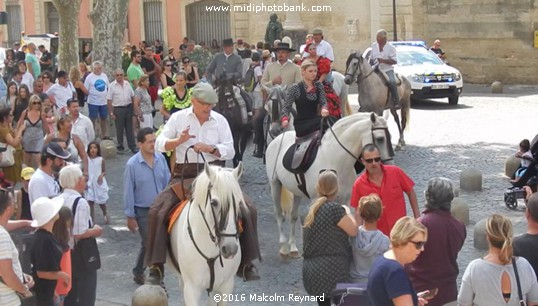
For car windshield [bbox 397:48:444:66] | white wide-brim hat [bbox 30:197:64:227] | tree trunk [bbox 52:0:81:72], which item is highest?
tree trunk [bbox 52:0:81:72]

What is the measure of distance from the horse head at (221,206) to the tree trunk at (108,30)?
16.1 meters

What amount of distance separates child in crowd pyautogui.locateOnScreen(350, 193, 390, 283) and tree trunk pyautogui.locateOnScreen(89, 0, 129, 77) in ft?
55.5

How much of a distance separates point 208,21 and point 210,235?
32269mm

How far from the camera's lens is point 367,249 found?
803 centimetres

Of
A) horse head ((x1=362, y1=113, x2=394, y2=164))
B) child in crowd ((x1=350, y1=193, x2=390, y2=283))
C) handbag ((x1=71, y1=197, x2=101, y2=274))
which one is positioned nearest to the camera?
child in crowd ((x1=350, y1=193, x2=390, y2=283))

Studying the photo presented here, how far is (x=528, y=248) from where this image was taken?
24.1ft

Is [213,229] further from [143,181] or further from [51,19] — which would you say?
[51,19]

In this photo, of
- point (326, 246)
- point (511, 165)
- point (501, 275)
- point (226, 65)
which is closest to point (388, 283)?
point (501, 275)

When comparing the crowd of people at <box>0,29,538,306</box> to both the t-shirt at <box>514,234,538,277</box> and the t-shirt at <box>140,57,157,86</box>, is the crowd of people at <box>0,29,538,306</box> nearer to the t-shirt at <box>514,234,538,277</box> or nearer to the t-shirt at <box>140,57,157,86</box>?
the t-shirt at <box>514,234,538,277</box>

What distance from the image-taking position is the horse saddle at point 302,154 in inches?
471

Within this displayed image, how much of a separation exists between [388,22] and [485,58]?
386cm

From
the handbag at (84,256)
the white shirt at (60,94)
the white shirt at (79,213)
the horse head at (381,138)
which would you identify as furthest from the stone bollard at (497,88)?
the handbag at (84,256)

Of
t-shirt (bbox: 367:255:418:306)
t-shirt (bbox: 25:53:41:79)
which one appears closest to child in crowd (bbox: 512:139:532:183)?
t-shirt (bbox: 367:255:418:306)

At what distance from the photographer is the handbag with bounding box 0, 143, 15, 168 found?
15.6 meters
